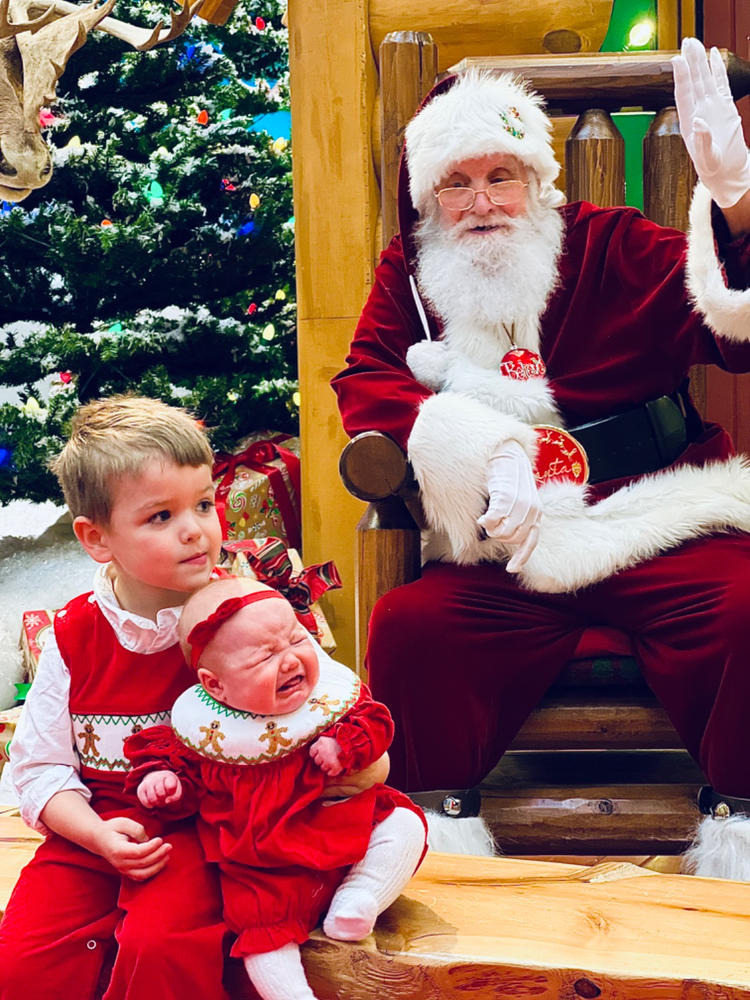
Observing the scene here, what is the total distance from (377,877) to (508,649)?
0.68 meters

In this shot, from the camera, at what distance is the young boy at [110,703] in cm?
133

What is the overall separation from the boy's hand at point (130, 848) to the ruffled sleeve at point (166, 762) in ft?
0.15

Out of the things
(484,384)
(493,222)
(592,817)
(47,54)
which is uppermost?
(47,54)

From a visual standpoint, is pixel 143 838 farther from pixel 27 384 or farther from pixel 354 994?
pixel 27 384

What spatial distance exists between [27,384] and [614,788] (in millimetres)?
2538

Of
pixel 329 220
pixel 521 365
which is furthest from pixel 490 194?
pixel 329 220

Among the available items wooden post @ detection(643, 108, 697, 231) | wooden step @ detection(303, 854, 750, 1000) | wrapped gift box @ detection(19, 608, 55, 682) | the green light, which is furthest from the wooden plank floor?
the green light

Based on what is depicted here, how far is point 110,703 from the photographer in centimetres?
143

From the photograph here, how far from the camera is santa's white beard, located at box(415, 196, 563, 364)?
225cm

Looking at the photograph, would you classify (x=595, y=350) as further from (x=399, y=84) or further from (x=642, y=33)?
(x=642, y=33)

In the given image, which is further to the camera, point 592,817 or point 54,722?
point 592,817

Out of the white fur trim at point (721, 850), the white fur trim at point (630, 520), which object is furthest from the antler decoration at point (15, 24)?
the white fur trim at point (721, 850)

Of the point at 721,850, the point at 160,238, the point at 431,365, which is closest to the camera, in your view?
the point at 721,850

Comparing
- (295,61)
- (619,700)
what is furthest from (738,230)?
(295,61)
